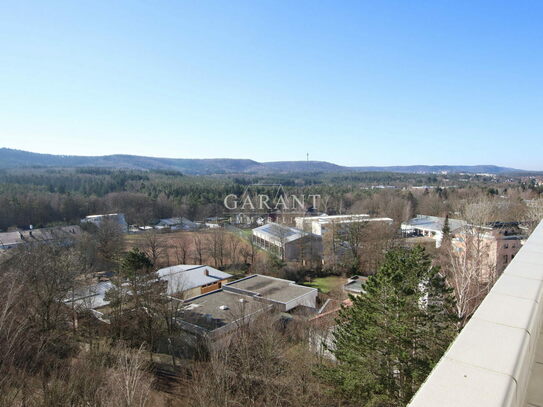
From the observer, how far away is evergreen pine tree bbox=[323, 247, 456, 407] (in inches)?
263

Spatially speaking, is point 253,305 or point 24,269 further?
point 253,305

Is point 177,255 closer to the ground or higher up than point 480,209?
closer to the ground

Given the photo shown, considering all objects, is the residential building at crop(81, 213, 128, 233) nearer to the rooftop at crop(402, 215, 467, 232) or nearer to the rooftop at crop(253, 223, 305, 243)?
the rooftop at crop(253, 223, 305, 243)

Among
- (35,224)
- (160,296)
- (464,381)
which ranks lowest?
(35,224)

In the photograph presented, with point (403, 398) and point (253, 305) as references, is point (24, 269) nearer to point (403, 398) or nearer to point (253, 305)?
point (253, 305)

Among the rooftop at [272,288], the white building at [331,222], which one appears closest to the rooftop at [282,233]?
the white building at [331,222]

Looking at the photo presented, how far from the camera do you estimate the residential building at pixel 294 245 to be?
92.9ft

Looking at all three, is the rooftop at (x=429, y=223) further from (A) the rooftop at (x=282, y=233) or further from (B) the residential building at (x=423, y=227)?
(A) the rooftop at (x=282, y=233)

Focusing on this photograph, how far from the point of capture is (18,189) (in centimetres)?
5403

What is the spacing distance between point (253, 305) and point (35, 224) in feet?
144

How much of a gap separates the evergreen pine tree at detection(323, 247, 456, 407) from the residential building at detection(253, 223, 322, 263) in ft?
67.5

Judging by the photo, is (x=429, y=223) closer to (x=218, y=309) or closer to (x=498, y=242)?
(x=498, y=242)

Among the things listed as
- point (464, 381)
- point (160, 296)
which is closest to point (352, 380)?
point (464, 381)

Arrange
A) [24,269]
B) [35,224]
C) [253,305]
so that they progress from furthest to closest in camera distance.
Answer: [35,224] < [253,305] < [24,269]
